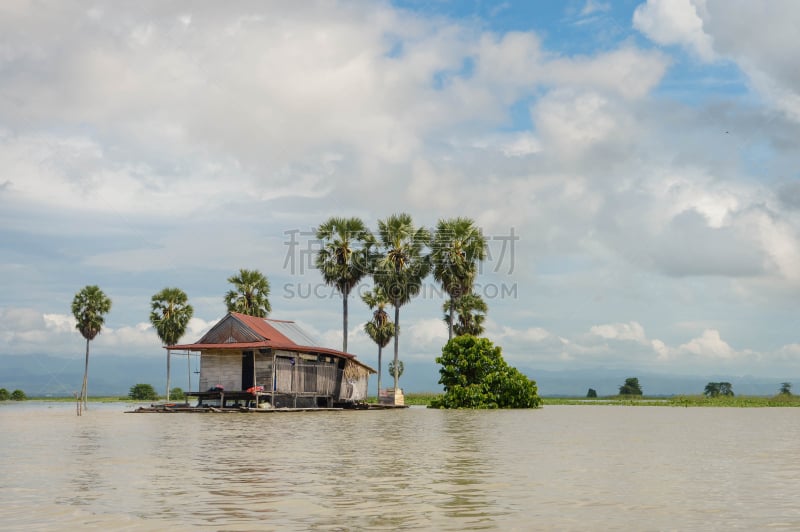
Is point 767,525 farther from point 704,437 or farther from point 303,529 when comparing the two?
point 704,437

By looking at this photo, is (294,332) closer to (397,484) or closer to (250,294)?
(250,294)

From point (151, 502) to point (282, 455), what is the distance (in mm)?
8036

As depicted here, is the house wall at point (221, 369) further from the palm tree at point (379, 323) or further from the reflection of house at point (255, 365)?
the palm tree at point (379, 323)

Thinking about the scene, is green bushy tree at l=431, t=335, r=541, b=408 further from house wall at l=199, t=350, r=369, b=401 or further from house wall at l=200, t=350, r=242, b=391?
house wall at l=200, t=350, r=242, b=391

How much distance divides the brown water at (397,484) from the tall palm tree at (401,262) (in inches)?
1559

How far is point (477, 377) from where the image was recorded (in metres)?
58.3

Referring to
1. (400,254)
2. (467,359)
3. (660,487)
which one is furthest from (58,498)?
(400,254)

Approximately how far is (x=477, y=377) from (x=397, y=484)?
45087 millimetres

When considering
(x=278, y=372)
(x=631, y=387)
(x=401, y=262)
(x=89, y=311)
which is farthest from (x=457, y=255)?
(x=631, y=387)

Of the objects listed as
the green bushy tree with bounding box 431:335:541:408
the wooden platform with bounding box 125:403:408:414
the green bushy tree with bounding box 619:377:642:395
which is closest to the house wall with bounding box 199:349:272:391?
the wooden platform with bounding box 125:403:408:414

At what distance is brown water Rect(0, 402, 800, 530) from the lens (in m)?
10.2

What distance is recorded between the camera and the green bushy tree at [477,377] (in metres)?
57.5

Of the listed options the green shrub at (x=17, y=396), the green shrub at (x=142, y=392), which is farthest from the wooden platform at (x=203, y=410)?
the green shrub at (x=17, y=396)

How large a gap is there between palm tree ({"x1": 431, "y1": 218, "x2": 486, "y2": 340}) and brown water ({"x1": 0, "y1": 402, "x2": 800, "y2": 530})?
38.5 metres
